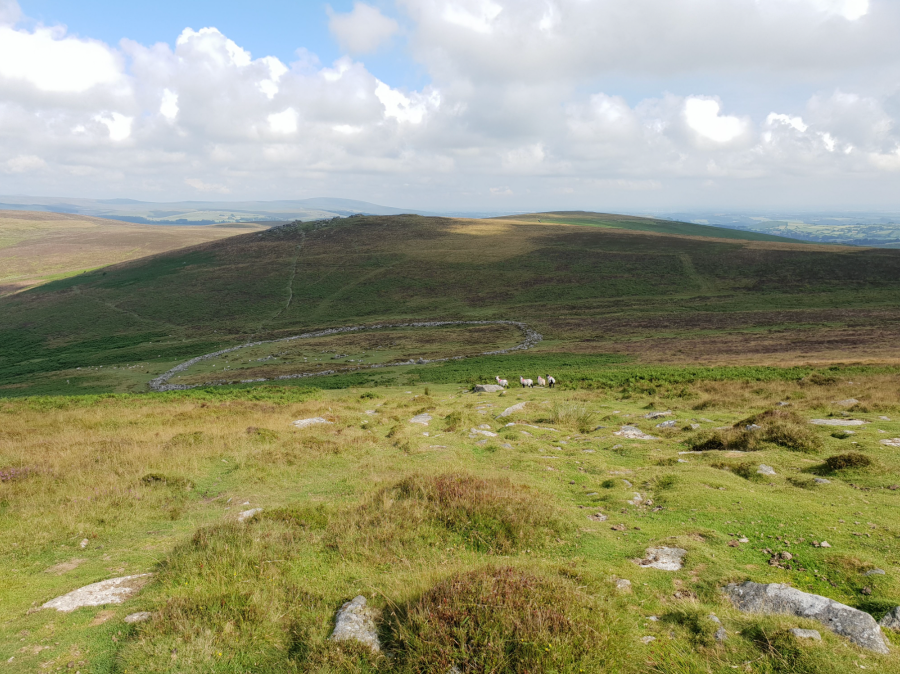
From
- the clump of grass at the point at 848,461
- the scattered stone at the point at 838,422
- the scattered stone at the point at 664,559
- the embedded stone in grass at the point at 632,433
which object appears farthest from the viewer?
the embedded stone in grass at the point at 632,433

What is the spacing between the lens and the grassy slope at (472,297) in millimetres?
52031

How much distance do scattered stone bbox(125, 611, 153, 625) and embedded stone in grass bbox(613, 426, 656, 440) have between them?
16.6 meters

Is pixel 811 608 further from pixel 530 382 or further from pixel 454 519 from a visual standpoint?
pixel 530 382

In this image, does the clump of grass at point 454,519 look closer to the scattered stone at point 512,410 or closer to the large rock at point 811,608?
the large rock at point 811,608

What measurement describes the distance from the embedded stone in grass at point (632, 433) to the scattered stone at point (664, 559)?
10.3 metres

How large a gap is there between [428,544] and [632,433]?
1301 centimetres

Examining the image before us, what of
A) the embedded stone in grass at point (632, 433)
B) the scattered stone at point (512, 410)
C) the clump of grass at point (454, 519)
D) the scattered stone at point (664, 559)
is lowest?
the scattered stone at point (512, 410)

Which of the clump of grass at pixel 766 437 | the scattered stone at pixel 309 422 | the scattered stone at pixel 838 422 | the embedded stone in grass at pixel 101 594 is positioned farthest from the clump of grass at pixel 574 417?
the embedded stone in grass at pixel 101 594

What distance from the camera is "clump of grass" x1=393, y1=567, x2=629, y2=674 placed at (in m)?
5.66

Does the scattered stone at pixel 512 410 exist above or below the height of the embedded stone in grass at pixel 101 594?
below

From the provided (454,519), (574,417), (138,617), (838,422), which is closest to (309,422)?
(574,417)

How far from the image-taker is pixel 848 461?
13.0 m

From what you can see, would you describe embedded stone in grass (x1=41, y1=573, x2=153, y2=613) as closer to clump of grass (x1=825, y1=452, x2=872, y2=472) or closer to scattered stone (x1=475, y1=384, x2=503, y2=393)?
clump of grass (x1=825, y1=452, x2=872, y2=472)

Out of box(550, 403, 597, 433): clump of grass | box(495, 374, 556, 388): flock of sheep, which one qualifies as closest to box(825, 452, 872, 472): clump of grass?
box(550, 403, 597, 433): clump of grass
